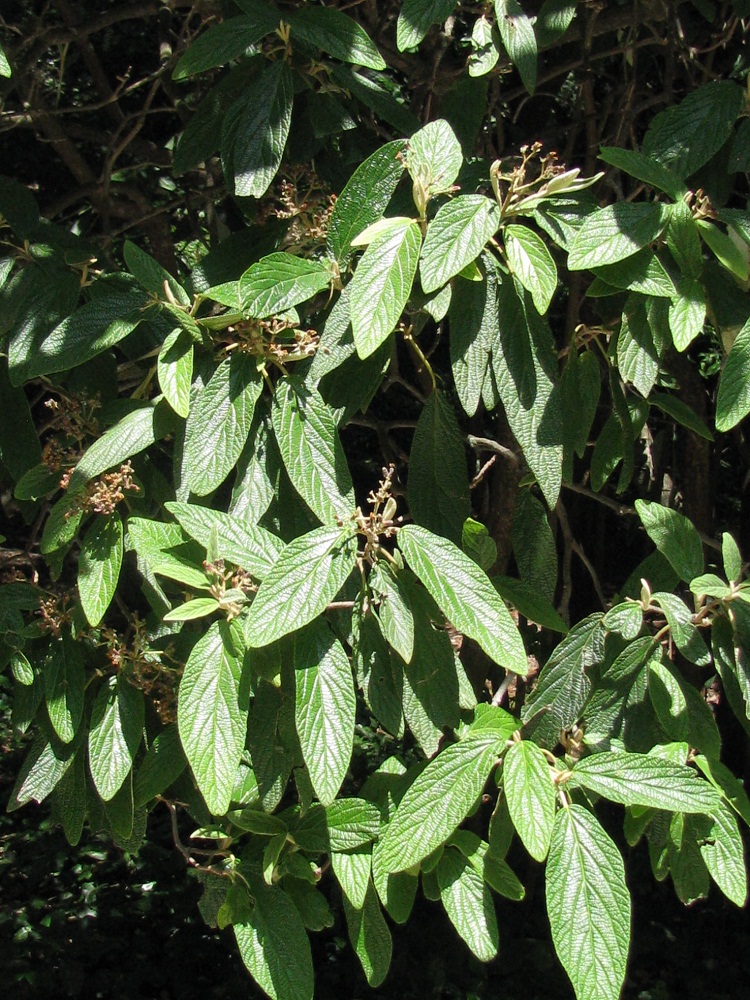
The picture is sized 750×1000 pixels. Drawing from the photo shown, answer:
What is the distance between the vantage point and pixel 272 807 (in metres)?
1.52

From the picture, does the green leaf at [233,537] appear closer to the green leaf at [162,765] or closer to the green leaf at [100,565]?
the green leaf at [100,565]

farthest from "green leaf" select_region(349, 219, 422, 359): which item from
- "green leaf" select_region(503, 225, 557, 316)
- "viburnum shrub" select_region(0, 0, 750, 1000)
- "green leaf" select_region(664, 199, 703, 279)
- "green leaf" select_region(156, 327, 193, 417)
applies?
"green leaf" select_region(664, 199, 703, 279)

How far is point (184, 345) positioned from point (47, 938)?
244 cm

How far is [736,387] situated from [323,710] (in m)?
0.66

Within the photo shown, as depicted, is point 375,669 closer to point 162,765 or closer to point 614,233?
point 162,765

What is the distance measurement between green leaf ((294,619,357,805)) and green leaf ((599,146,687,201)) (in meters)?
0.71

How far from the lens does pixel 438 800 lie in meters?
1.34

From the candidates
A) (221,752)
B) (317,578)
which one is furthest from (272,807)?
(317,578)

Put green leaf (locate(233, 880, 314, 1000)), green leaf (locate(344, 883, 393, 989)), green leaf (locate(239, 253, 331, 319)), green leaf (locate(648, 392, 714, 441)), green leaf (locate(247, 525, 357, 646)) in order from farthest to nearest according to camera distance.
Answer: green leaf (locate(648, 392, 714, 441)), green leaf (locate(344, 883, 393, 989)), green leaf (locate(233, 880, 314, 1000)), green leaf (locate(239, 253, 331, 319)), green leaf (locate(247, 525, 357, 646))

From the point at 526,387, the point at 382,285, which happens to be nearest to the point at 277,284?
the point at 382,285

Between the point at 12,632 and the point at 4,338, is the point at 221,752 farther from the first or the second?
the point at 4,338

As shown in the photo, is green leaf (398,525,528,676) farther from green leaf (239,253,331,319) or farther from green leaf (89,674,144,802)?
green leaf (89,674,144,802)

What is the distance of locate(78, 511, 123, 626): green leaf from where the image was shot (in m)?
1.39

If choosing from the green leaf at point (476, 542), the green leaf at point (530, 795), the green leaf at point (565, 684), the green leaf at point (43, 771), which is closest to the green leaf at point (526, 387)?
the green leaf at point (476, 542)
